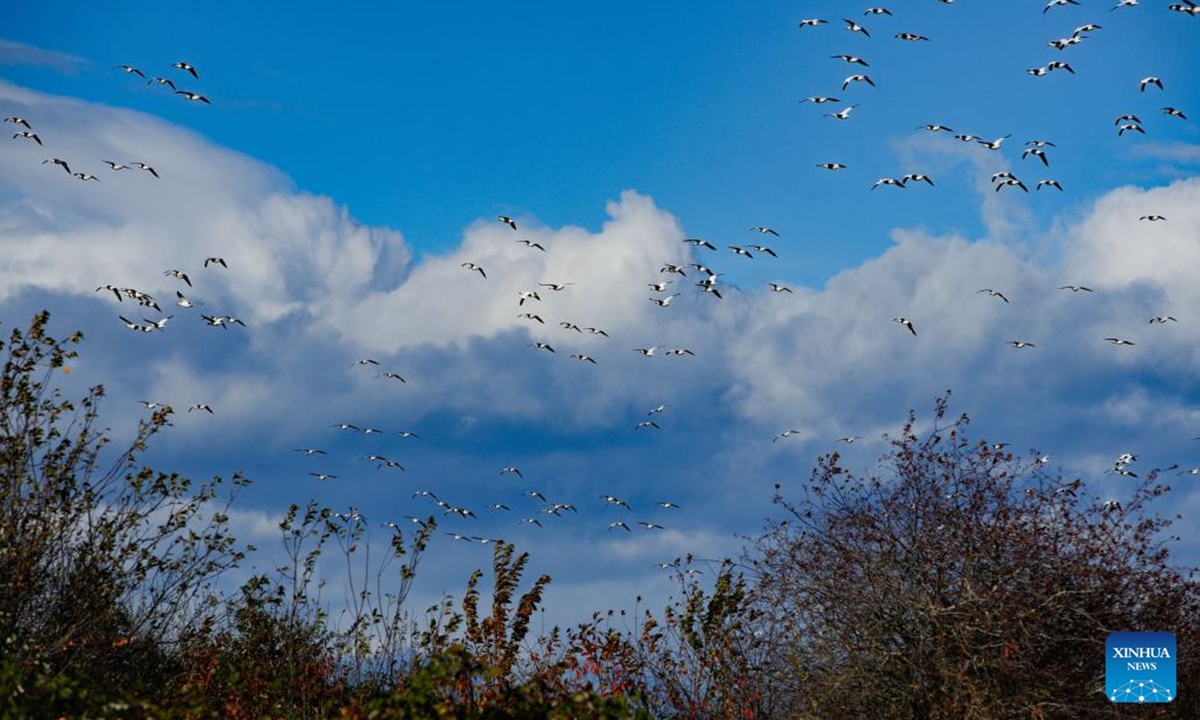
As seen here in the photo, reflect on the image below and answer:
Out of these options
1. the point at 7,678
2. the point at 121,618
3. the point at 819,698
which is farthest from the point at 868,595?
the point at 7,678

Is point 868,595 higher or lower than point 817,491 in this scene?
lower

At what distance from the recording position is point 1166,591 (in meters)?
18.9

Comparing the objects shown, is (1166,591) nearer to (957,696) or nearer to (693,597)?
(957,696)

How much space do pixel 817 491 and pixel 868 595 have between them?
7.29 ft

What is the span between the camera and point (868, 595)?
17.4m

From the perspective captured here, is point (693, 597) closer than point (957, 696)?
No

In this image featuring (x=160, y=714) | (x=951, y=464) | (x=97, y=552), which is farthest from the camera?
(x=951, y=464)

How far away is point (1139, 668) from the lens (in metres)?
17.0

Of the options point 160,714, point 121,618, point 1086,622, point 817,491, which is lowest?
point 160,714

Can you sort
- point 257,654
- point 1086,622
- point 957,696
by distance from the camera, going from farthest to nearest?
point 257,654 → point 1086,622 → point 957,696

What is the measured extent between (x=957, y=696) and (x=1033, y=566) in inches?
111

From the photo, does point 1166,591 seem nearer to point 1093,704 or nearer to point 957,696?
point 1093,704

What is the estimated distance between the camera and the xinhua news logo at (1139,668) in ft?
54.3

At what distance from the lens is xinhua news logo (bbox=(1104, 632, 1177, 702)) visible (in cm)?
1656
